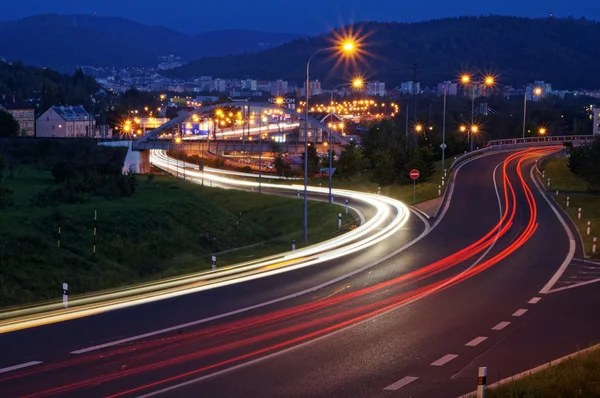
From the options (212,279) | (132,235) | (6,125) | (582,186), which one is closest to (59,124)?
(6,125)

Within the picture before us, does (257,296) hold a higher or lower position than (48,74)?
lower

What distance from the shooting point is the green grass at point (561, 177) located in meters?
47.4

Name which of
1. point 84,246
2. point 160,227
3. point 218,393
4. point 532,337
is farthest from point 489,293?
point 160,227

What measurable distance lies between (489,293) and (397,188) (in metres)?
33.9

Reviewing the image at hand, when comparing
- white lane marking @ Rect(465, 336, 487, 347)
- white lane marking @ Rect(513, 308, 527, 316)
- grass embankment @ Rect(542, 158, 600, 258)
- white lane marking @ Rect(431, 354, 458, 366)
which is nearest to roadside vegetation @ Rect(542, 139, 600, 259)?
grass embankment @ Rect(542, 158, 600, 258)

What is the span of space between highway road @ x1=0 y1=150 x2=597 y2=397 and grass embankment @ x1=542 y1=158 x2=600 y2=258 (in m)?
6.68

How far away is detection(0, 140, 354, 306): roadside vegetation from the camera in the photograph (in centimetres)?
2523

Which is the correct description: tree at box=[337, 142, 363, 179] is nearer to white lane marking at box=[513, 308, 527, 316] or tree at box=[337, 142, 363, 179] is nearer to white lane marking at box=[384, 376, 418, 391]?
white lane marking at box=[513, 308, 527, 316]

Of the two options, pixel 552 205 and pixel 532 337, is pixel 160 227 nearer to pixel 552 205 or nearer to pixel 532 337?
pixel 552 205

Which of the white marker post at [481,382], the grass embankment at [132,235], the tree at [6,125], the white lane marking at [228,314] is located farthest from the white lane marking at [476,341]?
the tree at [6,125]

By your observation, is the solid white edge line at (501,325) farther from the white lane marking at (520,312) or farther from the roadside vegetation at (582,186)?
the roadside vegetation at (582,186)

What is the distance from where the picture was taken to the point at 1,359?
40.5 ft

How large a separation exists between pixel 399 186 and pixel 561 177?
10891 mm

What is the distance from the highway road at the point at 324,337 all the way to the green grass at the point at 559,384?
33.3 inches
